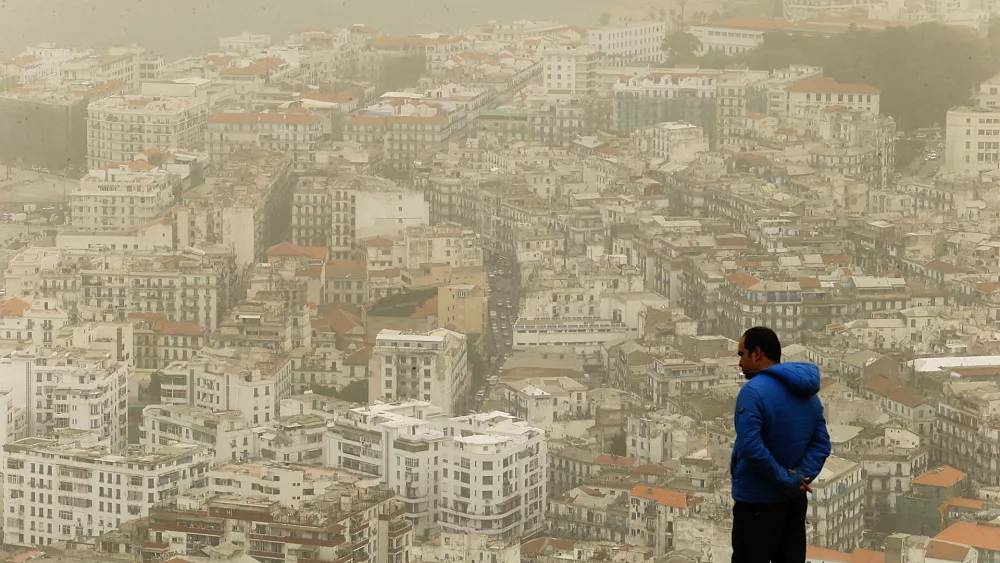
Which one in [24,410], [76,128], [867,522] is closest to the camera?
[867,522]

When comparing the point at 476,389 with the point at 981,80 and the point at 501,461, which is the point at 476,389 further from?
the point at 981,80

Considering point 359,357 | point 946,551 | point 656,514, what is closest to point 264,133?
point 359,357

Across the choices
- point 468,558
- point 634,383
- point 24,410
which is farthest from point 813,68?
point 468,558

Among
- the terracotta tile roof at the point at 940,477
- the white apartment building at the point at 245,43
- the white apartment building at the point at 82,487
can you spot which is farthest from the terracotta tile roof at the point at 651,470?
the white apartment building at the point at 245,43

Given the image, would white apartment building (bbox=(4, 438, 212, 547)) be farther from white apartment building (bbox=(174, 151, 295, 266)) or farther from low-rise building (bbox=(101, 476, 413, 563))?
white apartment building (bbox=(174, 151, 295, 266))

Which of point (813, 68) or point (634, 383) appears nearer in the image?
point (634, 383)

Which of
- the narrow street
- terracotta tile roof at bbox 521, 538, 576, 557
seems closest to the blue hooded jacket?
terracotta tile roof at bbox 521, 538, 576, 557
